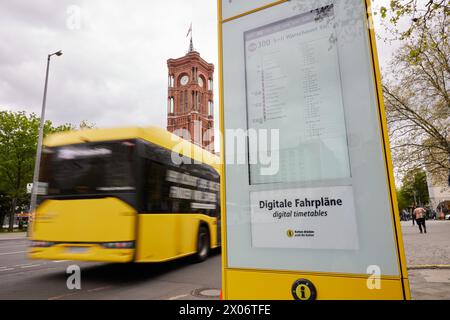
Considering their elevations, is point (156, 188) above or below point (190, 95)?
below

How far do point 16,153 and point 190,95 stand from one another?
46323mm

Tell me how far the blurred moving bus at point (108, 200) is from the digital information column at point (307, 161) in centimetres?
473

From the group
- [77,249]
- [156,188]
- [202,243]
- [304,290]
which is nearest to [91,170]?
[156,188]

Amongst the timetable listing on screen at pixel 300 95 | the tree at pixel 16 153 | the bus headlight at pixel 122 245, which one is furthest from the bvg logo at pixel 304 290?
the tree at pixel 16 153

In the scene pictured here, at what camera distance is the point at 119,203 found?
6.10 meters

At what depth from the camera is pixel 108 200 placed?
615cm

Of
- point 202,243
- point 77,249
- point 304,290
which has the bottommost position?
point 202,243

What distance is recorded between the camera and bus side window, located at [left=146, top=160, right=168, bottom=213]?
21.6ft

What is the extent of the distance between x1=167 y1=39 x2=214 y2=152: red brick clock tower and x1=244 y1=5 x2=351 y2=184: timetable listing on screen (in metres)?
69.2

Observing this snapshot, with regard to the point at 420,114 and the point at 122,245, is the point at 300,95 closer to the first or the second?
the point at 122,245

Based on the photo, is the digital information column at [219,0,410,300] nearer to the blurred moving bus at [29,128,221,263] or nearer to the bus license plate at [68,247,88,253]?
the blurred moving bus at [29,128,221,263]

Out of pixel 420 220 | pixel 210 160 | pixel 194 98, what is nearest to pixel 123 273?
pixel 210 160

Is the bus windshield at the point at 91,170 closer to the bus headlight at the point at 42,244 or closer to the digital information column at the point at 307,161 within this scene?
the bus headlight at the point at 42,244

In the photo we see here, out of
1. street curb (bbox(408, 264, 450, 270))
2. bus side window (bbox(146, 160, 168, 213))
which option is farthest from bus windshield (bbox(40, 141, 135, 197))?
street curb (bbox(408, 264, 450, 270))
